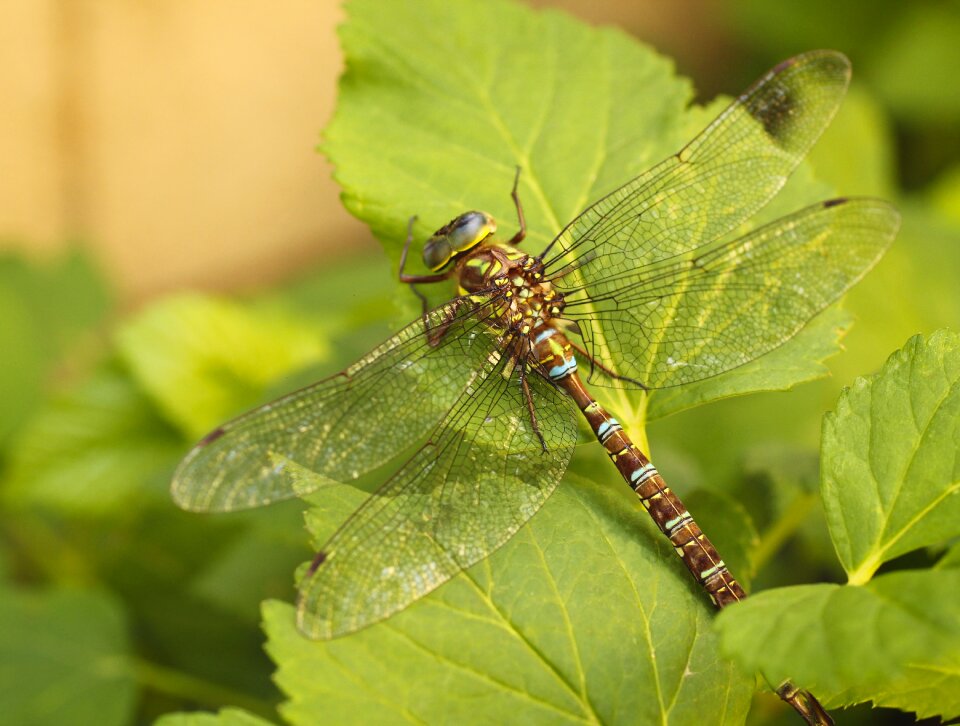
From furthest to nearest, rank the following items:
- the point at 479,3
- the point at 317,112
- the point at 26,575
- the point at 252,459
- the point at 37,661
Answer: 1. the point at 317,112
2. the point at 26,575
3. the point at 37,661
4. the point at 479,3
5. the point at 252,459

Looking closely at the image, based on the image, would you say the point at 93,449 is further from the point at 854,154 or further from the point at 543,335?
the point at 854,154

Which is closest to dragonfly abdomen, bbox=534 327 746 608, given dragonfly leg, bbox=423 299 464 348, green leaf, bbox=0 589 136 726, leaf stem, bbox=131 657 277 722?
dragonfly leg, bbox=423 299 464 348

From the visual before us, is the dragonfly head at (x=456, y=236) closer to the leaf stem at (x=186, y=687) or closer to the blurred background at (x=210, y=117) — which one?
the leaf stem at (x=186, y=687)

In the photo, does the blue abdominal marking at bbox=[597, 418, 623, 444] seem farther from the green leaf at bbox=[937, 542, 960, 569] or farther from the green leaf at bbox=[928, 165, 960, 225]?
the green leaf at bbox=[928, 165, 960, 225]

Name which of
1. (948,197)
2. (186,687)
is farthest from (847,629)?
(948,197)

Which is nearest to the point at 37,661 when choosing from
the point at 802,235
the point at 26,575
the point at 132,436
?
the point at 132,436

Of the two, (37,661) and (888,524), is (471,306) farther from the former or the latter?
(37,661)

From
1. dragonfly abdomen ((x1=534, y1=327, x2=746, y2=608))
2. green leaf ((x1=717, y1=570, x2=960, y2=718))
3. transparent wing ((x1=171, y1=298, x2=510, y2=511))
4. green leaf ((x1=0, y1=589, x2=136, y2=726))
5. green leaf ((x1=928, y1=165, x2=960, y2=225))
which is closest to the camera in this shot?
green leaf ((x1=717, y1=570, x2=960, y2=718))

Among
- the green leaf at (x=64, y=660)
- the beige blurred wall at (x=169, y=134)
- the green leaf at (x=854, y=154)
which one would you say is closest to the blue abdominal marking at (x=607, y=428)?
the green leaf at (x=64, y=660)
